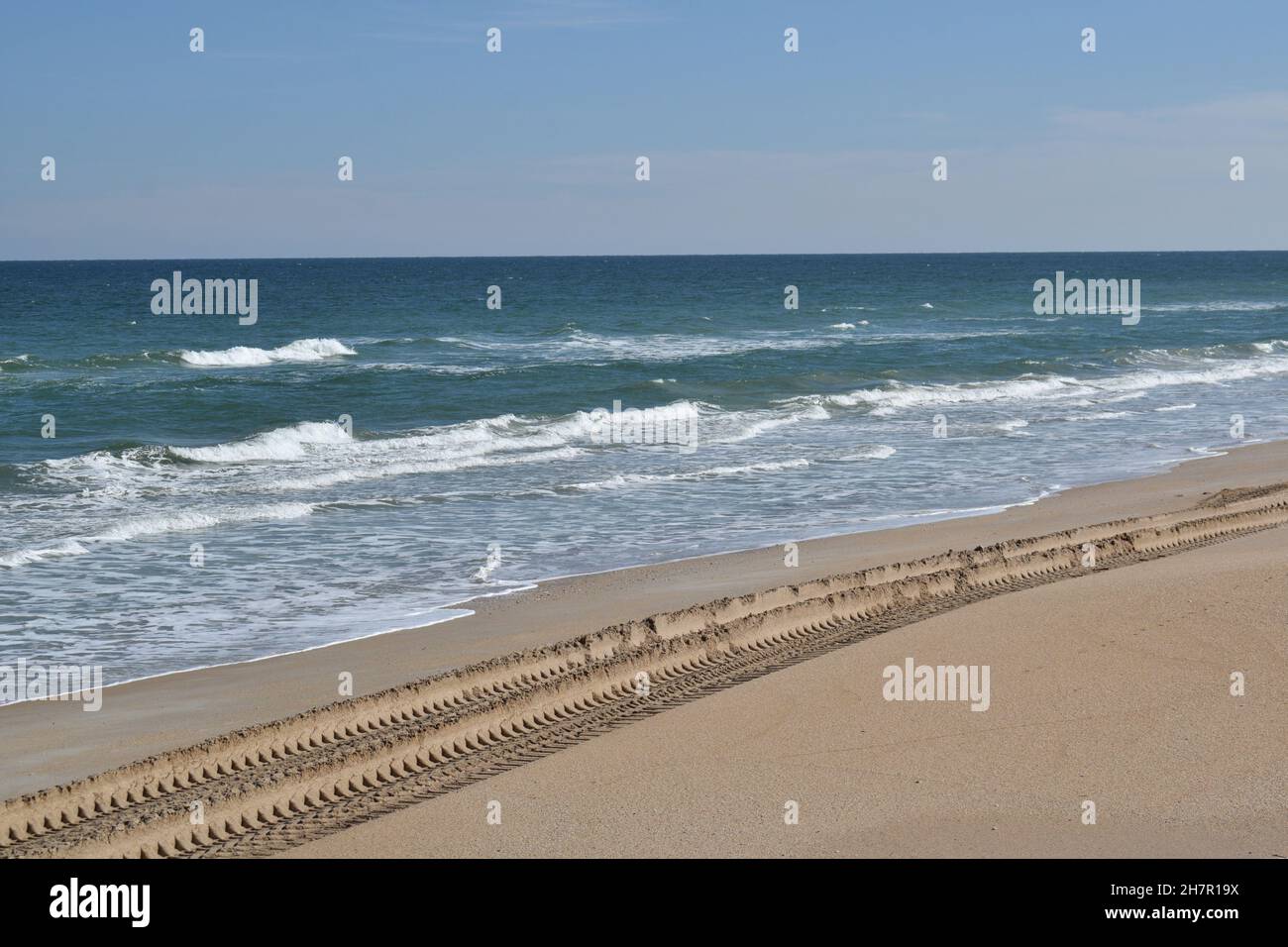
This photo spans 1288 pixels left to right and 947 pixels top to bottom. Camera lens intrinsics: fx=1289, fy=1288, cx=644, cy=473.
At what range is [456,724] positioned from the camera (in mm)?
7027

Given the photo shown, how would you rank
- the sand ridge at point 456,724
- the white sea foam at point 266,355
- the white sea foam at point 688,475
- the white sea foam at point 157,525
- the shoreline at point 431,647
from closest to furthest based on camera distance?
the sand ridge at point 456,724
the shoreline at point 431,647
the white sea foam at point 157,525
the white sea foam at point 688,475
the white sea foam at point 266,355

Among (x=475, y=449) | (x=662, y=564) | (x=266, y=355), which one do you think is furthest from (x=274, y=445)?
(x=266, y=355)

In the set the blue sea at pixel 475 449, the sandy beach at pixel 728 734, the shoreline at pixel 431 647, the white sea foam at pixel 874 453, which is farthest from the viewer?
the white sea foam at pixel 874 453

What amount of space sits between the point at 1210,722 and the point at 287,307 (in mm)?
61478

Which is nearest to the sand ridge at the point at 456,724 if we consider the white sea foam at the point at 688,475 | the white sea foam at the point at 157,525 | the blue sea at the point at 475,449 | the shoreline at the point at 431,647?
the shoreline at the point at 431,647

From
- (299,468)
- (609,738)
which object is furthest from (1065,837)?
(299,468)

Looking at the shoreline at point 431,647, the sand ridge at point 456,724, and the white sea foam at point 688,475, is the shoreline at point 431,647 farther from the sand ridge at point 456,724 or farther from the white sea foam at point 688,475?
the white sea foam at point 688,475

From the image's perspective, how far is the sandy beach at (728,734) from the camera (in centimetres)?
562

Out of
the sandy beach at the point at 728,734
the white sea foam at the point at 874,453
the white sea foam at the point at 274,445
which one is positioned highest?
the white sea foam at the point at 274,445

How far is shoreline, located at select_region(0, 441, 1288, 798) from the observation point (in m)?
7.16

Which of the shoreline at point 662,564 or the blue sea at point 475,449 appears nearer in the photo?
the shoreline at point 662,564

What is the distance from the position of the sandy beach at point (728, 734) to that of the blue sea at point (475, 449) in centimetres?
162

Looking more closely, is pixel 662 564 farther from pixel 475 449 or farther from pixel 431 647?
pixel 475 449
